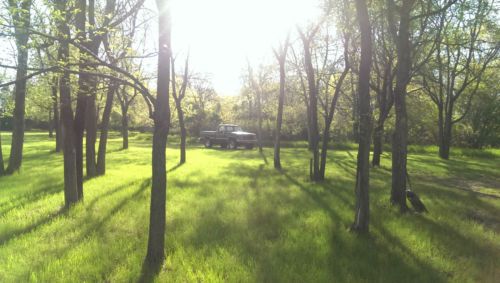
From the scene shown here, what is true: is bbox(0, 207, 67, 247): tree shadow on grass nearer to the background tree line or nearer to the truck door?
the background tree line

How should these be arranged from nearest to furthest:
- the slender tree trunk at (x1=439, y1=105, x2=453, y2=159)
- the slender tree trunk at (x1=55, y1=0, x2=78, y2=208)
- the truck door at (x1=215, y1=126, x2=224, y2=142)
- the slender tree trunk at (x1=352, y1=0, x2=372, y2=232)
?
1. the slender tree trunk at (x1=352, y1=0, x2=372, y2=232)
2. the slender tree trunk at (x1=55, y1=0, x2=78, y2=208)
3. the slender tree trunk at (x1=439, y1=105, x2=453, y2=159)
4. the truck door at (x1=215, y1=126, x2=224, y2=142)

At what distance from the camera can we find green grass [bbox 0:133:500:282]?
3.88 m

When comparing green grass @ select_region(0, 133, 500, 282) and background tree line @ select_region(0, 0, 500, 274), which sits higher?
background tree line @ select_region(0, 0, 500, 274)

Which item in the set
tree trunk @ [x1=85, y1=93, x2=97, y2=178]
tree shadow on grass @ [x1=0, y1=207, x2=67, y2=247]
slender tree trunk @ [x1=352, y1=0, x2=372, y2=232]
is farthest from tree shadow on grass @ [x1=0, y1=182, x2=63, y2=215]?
slender tree trunk @ [x1=352, y1=0, x2=372, y2=232]

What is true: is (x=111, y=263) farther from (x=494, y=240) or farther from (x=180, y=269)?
(x=494, y=240)

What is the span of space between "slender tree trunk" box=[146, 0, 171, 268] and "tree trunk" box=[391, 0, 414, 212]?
5.37 meters

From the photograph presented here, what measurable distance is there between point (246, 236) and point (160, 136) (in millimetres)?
2220


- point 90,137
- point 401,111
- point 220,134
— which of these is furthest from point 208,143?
point 401,111

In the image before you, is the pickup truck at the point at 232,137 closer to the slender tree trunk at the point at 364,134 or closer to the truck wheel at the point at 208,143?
the truck wheel at the point at 208,143

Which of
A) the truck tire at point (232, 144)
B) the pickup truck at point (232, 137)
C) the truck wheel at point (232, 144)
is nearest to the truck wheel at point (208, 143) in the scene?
the pickup truck at point (232, 137)

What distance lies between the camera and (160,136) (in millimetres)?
3986

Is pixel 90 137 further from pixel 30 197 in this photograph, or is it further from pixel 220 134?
pixel 220 134

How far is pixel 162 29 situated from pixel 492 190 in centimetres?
1134

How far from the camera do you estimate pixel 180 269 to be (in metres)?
3.93
